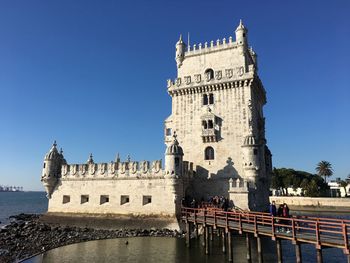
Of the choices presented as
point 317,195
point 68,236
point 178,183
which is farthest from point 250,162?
point 317,195

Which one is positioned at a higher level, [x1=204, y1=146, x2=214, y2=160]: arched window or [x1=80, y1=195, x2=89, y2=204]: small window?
[x1=204, y1=146, x2=214, y2=160]: arched window

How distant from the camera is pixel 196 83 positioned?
37688 millimetres

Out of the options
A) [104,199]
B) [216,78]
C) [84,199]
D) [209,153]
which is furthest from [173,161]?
[84,199]

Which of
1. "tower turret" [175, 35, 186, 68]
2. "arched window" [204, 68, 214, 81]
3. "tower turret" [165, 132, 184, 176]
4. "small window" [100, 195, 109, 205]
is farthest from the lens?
"tower turret" [175, 35, 186, 68]

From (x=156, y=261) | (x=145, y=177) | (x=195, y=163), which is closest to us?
(x=156, y=261)

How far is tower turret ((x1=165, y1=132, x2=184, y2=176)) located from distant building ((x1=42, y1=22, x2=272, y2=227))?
105 millimetres

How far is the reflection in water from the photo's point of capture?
850 inches

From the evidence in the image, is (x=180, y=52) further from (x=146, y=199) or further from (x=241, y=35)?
(x=146, y=199)

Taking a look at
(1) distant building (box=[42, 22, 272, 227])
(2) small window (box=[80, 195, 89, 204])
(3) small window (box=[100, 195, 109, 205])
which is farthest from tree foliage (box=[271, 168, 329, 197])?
(2) small window (box=[80, 195, 89, 204])

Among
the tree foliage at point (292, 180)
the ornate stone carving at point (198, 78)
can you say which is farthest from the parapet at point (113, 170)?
the tree foliage at point (292, 180)

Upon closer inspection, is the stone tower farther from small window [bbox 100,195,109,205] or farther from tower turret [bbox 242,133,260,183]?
small window [bbox 100,195,109,205]

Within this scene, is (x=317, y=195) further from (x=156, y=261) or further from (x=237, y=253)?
(x=156, y=261)

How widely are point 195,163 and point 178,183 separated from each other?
18.2 ft

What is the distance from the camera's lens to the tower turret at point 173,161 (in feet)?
103
